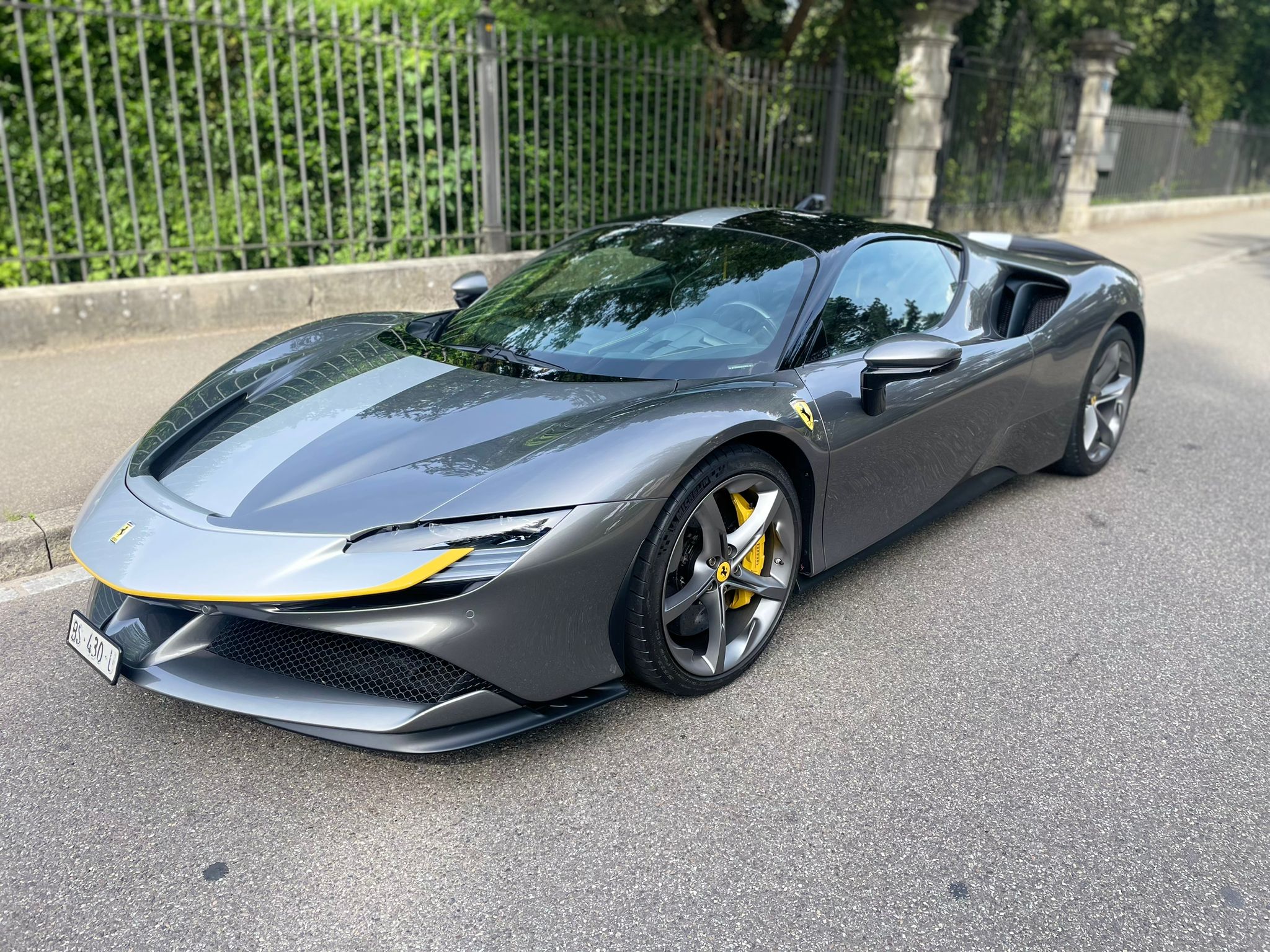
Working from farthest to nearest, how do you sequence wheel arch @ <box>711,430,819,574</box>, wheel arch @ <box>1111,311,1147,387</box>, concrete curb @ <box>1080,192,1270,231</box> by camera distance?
1. concrete curb @ <box>1080,192,1270,231</box>
2. wheel arch @ <box>1111,311,1147,387</box>
3. wheel arch @ <box>711,430,819,574</box>

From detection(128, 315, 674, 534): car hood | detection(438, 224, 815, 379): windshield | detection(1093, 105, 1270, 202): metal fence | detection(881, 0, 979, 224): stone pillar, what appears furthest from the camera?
detection(1093, 105, 1270, 202): metal fence

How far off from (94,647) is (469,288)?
2.09 metres

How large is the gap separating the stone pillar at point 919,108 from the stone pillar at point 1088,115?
403 cm

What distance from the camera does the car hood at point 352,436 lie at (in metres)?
2.32

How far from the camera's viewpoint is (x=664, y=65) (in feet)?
28.5

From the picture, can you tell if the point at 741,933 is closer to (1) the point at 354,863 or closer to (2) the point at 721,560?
(1) the point at 354,863

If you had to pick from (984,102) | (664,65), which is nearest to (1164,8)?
(984,102)

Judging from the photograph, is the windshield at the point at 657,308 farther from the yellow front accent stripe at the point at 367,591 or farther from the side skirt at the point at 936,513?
the yellow front accent stripe at the point at 367,591

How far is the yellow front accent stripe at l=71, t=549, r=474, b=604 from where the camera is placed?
6.89 feet

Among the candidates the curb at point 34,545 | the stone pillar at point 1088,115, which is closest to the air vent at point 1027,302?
the curb at point 34,545

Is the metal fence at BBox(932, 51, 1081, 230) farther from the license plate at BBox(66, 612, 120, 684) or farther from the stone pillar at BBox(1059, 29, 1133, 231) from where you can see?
the license plate at BBox(66, 612, 120, 684)

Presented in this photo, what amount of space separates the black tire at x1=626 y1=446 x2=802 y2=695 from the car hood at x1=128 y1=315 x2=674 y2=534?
0.26 metres

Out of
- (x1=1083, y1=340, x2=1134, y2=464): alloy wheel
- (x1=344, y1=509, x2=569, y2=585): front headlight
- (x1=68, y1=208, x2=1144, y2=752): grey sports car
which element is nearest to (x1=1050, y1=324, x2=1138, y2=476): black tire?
(x1=1083, y1=340, x2=1134, y2=464): alloy wheel

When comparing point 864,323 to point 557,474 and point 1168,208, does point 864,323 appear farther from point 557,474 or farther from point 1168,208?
point 1168,208
